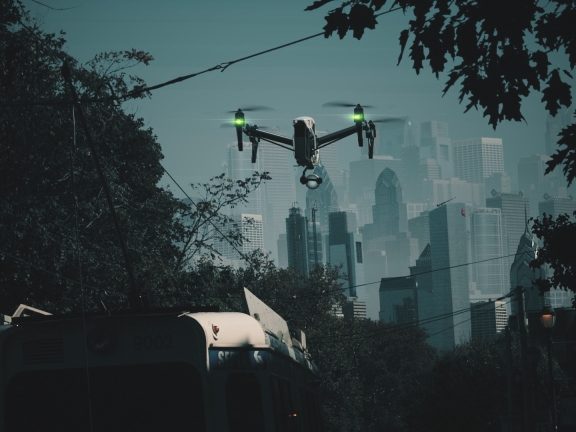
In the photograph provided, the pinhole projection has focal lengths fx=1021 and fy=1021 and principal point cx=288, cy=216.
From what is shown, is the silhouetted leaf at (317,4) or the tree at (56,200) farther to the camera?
the tree at (56,200)

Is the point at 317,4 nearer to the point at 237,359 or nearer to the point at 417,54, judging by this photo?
the point at 417,54

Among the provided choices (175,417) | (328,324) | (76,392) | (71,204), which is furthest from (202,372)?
(328,324)

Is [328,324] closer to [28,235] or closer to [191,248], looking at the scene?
[191,248]

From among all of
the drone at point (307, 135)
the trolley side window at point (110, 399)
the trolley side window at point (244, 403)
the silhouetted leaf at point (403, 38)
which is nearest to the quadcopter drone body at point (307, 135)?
the drone at point (307, 135)

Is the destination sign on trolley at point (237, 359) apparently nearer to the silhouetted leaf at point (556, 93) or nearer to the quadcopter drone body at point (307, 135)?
the silhouetted leaf at point (556, 93)

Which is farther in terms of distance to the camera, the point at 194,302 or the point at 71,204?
the point at 194,302

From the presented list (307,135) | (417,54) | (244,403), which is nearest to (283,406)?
(244,403)
